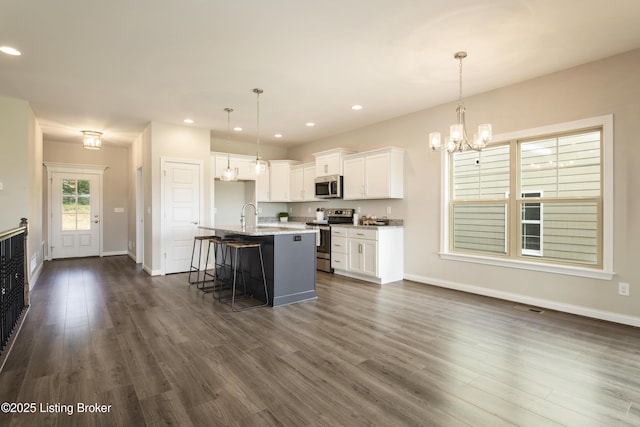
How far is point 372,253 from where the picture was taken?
5.23 m

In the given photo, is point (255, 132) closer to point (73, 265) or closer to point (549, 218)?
point (73, 265)

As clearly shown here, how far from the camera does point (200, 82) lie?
13.3ft

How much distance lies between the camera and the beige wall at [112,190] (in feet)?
25.9

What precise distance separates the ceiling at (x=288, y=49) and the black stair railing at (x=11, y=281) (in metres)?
1.83

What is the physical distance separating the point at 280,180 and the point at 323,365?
5598 millimetres

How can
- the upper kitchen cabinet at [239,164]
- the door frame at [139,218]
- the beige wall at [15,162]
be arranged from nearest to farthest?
1. the beige wall at [15,162]
2. the upper kitchen cabinet at [239,164]
3. the door frame at [139,218]

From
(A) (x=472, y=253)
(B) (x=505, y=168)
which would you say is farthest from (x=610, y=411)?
(B) (x=505, y=168)

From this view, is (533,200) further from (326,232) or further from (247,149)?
(247,149)

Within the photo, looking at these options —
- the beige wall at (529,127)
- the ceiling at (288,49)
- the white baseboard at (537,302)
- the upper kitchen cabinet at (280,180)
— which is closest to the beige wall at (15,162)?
the ceiling at (288,49)

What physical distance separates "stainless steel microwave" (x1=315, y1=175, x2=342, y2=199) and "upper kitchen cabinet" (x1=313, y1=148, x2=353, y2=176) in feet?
0.36

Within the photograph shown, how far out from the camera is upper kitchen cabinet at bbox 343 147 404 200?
5297 millimetres

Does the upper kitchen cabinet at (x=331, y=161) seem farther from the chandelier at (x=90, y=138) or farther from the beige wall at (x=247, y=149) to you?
the chandelier at (x=90, y=138)

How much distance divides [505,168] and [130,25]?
14.9ft

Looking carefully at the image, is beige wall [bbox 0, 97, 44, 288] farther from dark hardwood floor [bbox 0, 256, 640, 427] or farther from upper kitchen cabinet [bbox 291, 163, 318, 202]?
upper kitchen cabinet [bbox 291, 163, 318, 202]
